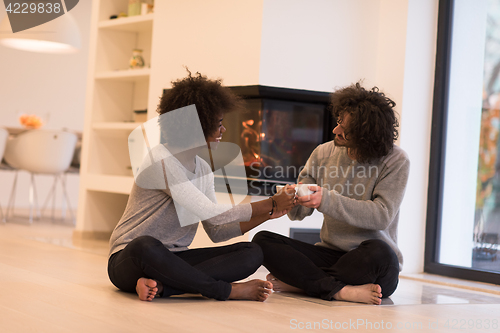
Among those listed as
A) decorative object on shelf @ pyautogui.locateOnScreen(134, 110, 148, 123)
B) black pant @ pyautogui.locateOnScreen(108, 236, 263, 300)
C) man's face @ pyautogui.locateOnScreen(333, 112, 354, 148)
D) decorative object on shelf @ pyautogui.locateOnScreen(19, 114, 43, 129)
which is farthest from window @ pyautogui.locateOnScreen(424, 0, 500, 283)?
decorative object on shelf @ pyautogui.locateOnScreen(19, 114, 43, 129)

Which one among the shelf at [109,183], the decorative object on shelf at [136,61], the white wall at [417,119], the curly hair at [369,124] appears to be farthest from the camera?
the decorative object on shelf at [136,61]

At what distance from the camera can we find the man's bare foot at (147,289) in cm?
193

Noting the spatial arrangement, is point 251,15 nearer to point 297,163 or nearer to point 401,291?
point 297,163

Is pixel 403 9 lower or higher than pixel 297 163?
higher

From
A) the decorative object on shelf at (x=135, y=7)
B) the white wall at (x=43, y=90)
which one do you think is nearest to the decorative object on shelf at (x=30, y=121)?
the white wall at (x=43, y=90)

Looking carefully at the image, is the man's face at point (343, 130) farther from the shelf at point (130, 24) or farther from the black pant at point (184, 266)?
the shelf at point (130, 24)

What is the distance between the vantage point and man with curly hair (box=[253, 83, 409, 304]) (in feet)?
7.02

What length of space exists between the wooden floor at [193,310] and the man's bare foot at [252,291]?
0.10ft

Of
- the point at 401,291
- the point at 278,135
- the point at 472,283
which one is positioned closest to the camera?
the point at 401,291

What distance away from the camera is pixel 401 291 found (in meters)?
2.66

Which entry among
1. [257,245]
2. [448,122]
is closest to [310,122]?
[448,122]

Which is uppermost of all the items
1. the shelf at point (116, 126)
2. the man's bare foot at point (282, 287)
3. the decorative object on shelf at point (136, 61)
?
the decorative object on shelf at point (136, 61)

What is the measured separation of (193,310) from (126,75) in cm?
261

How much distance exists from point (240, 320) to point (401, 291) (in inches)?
46.2
